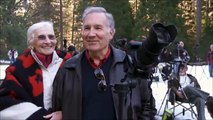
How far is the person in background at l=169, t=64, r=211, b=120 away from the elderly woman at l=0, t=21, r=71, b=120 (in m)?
4.89

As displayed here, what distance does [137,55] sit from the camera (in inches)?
81.9

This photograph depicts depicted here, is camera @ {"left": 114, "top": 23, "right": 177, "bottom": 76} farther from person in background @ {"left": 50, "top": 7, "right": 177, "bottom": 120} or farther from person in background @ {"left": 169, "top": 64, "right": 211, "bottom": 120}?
person in background @ {"left": 169, "top": 64, "right": 211, "bottom": 120}

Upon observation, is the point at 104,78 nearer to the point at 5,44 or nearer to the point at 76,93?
the point at 76,93

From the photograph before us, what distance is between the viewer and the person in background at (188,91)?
24.5 ft

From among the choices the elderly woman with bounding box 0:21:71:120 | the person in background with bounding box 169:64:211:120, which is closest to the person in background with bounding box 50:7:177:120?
the elderly woman with bounding box 0:21:71:120

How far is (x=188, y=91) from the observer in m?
7.87

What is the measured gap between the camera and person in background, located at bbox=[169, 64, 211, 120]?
7.45 m

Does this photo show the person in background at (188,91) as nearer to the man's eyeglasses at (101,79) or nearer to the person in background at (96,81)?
the person in background at (96,81)

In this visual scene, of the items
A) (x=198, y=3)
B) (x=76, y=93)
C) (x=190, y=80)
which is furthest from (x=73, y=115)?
(x=198, y=3)

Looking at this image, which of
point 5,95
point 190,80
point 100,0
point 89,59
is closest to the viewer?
point 89,59

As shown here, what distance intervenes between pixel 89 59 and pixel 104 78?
239mm

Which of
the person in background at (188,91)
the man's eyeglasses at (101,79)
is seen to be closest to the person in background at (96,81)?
the man's eyeglasses at (101,79)

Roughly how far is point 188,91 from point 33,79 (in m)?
5.47

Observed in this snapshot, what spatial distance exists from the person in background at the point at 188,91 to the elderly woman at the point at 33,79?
4889 millimetres
